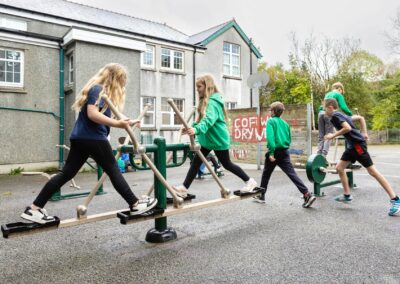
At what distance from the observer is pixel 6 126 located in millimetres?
12461

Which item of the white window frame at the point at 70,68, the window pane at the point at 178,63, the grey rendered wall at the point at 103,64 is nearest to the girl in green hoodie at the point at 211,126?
the grey rendered wall at the point at 103,64

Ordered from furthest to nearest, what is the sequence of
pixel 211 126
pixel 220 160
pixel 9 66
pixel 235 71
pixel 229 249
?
pixel 235 71 < pixel 9 66 < pixel 220 160 < pixel 211 126 < pixel 229 249

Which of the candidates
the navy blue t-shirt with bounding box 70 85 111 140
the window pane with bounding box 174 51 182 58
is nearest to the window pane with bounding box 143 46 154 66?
the window pane with bounding box 174 51 182 58

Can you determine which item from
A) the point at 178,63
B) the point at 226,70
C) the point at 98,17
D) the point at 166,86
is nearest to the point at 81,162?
the point at 166,86

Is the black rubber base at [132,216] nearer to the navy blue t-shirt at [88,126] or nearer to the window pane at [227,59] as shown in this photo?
the navy blue t-shirt at [88,126]

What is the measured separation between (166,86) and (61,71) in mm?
6321

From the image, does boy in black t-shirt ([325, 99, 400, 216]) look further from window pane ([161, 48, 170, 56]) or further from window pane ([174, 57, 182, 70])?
window pane ([174, 57, 182, 70])

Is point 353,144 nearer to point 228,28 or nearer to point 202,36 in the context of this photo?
point 202,36

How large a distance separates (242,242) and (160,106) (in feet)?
50.0

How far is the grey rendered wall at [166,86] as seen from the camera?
714 inches

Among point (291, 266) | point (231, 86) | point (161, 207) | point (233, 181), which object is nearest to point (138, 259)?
point (161, 207)

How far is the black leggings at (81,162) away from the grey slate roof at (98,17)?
13.9m

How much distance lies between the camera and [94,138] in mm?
3305

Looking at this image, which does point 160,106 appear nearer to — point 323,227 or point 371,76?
point 323,227
